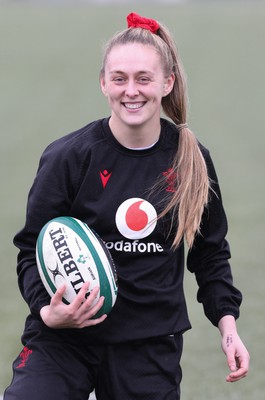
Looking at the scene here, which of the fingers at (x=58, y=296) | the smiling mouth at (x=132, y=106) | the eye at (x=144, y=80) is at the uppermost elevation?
the eye at (x=144, y=80)

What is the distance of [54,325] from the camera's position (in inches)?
166

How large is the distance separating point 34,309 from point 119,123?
834 mm

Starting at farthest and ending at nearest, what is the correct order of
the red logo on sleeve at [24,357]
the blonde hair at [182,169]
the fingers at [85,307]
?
the blonde hair at [182,169] < the red logo on sleeve at [24,357] < the fingers at [85,307]

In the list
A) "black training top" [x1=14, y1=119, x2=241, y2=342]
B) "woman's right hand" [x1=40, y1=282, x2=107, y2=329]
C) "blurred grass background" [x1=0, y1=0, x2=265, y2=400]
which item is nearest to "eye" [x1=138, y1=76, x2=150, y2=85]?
"black training top" [x1=14, y1=119, x2=241, y2=342]

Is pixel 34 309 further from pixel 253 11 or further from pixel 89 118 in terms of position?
pixel 253 11

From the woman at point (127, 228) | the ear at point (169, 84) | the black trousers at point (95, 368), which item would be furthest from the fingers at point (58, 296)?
the ear at point (169, 84)

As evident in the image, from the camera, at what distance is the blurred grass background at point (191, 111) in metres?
7.26

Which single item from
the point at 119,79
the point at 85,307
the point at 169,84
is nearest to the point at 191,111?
the point at 169,84

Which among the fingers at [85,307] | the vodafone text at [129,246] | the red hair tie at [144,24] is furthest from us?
the red hair tie at [144,24]

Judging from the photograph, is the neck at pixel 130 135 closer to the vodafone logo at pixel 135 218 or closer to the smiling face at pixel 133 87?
the smiling face at pixel 133 87

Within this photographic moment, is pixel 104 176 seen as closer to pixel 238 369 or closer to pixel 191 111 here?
pixel 238 369

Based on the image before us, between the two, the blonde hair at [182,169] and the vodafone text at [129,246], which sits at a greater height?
the blonde hair at [182,169]

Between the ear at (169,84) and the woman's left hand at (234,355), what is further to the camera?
the ear at (169,84)

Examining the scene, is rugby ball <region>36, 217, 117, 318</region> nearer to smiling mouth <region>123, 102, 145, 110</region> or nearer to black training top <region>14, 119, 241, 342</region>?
black training top <region>14, 119, 241, 342</region>
